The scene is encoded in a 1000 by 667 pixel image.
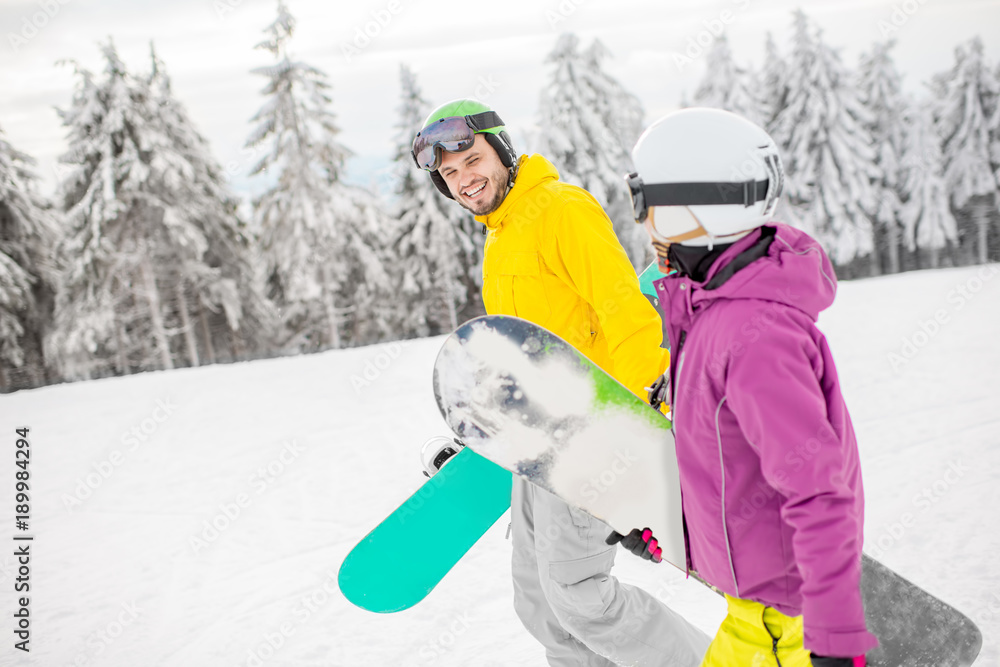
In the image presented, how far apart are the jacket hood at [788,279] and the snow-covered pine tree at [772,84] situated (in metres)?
22.8

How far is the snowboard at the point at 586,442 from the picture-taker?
1957 mm

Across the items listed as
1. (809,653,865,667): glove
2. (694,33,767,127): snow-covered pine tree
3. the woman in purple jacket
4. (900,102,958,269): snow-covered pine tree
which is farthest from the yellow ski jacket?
(900,102,958,269): snow-covered pine tree

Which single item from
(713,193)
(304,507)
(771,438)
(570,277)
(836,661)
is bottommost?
(304,507)

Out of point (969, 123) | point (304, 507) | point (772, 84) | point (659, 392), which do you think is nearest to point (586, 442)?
point (659, 392)

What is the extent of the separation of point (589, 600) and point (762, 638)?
0.72 meters

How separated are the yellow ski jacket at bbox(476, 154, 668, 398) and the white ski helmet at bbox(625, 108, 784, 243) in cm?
53

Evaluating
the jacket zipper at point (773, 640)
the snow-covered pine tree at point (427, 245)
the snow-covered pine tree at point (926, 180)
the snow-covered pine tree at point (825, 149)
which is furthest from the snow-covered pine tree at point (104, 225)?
the snow-covered pine tree at point (926, 180)

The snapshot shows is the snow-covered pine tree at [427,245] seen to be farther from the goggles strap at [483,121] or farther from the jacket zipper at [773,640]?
the jacket zipper at [773,640]

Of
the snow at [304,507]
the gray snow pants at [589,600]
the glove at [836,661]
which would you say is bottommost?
the snow at [304,507]

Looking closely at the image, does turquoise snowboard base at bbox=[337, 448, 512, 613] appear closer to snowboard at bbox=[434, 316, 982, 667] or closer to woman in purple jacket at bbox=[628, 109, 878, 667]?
snowboard at bbox=[434, 316, 982, 667]

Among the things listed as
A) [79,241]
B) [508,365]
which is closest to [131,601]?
[508,365]

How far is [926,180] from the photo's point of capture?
22.6m

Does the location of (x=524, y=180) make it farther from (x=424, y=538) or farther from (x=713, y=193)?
(x=424, y=538)

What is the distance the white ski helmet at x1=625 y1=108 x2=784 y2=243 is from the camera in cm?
146
